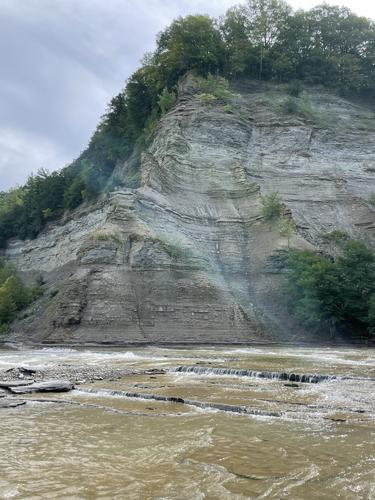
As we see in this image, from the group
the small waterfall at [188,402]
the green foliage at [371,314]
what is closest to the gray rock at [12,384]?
the small waterfall at [188,402]

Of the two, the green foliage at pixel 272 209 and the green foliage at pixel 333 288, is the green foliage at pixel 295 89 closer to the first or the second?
the green foliage at pixel 272 209

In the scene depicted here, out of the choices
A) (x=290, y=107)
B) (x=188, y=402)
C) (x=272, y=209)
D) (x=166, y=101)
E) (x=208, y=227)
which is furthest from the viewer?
(x=166, y=101)

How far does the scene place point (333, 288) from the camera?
37.4m

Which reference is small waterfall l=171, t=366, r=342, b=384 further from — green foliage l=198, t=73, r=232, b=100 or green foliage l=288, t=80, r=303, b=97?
green foliage l=288, t=80, r=303, b=97

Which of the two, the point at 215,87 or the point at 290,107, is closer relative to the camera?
the point at 290,107

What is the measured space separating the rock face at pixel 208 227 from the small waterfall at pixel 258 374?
14.1m

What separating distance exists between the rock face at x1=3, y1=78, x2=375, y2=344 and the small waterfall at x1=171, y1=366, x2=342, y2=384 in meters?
14.1

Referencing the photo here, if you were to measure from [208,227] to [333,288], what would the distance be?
11980 millimetres

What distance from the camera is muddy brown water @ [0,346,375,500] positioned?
6523 millimetres

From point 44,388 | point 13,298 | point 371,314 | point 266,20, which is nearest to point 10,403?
point 44,388

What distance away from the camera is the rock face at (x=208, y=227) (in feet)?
116

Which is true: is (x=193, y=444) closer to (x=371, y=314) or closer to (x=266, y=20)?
(x=371, y=314)

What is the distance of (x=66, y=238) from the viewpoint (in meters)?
55.1

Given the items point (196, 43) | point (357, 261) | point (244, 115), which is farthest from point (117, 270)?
point (196, 43)
